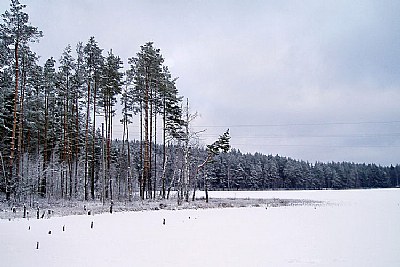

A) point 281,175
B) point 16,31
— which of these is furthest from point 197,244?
point 281,175

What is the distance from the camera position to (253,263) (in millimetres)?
9375

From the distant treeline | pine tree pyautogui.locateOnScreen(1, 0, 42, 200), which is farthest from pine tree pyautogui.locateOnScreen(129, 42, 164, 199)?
the distant treeline

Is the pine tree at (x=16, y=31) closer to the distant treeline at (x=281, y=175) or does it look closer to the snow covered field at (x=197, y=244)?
the snow covered field at (x=197, y=244)

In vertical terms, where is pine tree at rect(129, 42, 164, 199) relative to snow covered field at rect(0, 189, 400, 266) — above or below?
above

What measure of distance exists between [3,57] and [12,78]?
22.5 ft

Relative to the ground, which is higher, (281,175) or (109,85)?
(109,85)

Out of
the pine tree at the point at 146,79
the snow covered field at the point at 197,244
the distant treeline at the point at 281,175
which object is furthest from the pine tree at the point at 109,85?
the distant treeline at the point at 281,175

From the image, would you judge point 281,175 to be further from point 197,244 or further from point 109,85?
point 197,244

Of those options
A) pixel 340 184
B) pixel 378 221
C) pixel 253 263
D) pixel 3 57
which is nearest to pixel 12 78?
pixel 3 57

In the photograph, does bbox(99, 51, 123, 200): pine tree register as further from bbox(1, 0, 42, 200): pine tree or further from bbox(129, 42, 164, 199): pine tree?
bbox(1, 0, 42, 200): pine tree

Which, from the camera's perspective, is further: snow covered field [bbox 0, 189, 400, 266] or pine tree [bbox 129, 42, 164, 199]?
pine tree [bbox 129, 42, 164, 199]

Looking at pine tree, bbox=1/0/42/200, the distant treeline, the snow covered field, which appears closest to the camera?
the snow covered field

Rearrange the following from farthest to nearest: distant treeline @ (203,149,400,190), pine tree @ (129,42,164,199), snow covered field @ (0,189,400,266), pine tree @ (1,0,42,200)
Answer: distant treeline @ (203,149,400,190)
pine tree @ (129,42,164,199)
pine tree @ (1,0,42,200)
snow covered field @ (0,189,400,266)

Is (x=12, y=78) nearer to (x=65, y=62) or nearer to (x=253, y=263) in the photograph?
(x=65, y=62)
